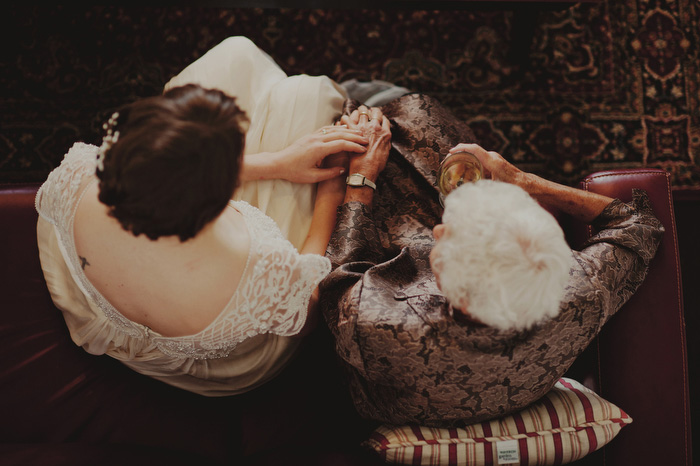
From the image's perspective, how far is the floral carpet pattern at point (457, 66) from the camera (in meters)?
2.18

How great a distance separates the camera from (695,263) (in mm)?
1808

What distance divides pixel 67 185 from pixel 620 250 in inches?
51.4

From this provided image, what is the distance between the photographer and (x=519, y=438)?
1.21 m

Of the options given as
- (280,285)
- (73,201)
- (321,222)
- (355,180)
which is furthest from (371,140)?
(73,201)

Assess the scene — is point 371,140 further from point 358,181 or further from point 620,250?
point 620,250

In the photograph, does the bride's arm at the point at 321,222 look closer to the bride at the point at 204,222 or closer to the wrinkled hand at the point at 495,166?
the bride at the point at 204,222

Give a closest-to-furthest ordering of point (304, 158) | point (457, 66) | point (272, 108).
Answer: point (304, 158) → point (272, 108) → point (457, 66)

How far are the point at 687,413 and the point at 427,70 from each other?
61.8 inches

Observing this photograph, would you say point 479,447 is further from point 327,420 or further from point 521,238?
point 521,238

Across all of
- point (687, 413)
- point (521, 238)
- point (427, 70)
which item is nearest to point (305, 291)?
point (521, 238)

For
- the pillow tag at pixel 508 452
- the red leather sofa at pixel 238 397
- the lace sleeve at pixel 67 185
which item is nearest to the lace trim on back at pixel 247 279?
the lace sleeve at pixel 67 185

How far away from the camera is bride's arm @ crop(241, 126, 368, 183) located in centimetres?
148

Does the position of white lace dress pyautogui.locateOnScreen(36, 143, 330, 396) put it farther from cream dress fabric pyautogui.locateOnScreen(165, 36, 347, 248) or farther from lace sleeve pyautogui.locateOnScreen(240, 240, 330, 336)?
cream dress fabric pyautogui.locateOnScreen(165, 36, 347, 248)

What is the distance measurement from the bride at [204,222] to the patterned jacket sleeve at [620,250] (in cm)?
64
